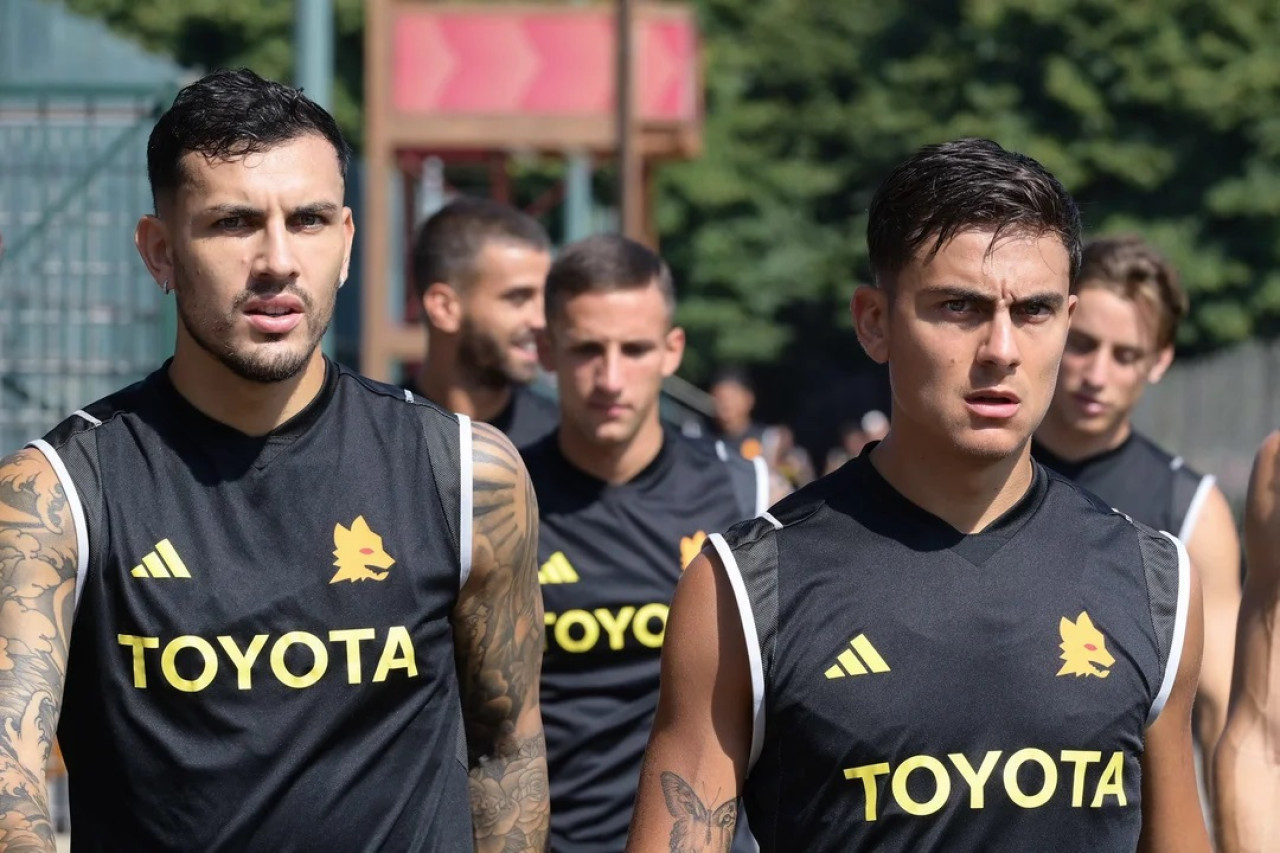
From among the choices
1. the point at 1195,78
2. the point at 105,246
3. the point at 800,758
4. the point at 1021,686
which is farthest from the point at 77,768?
the point at 1195,78

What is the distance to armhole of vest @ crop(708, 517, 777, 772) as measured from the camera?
12.6 ft

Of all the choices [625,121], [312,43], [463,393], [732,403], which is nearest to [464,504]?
[463,393]


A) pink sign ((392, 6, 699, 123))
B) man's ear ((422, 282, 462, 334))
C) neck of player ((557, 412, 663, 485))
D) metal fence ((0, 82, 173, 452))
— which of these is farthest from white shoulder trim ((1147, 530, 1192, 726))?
pink sign ((392, 6, 699, 123))

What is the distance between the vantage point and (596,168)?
42.6 metres

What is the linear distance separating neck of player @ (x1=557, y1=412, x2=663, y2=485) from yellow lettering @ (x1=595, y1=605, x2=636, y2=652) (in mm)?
493

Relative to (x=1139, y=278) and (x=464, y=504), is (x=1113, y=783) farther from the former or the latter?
(x=1139, y=278)

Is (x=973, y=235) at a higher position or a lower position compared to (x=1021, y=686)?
higher

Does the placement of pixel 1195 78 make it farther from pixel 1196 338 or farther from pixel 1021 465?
pixel 1021 465

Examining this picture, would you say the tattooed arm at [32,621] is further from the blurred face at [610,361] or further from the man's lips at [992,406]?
the blurred face at [610,361]

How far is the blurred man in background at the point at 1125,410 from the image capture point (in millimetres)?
6715

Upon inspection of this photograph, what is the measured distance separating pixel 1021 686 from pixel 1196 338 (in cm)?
3924

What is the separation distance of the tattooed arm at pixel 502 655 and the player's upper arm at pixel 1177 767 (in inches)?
52.3

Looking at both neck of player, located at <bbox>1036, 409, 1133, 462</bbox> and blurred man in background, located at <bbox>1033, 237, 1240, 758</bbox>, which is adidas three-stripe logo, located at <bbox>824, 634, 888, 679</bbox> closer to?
blurred man in background, located at <bbox>1033, 237, 1240, 758</bbox>

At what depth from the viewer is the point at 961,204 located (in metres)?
3.96
